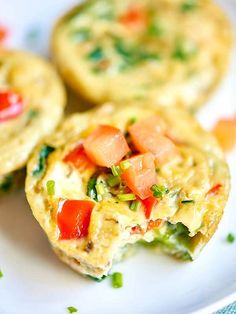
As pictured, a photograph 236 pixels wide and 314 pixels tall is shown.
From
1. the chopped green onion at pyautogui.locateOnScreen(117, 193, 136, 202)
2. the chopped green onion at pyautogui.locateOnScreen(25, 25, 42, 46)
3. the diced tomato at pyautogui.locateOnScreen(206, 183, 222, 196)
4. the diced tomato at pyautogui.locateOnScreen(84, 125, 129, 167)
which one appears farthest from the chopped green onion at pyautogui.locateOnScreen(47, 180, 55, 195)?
the chopped green onion at pyautogui.locateOnScreen(25, 25, 42, 46)

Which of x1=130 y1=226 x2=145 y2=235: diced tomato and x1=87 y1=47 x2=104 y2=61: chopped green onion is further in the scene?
x1=87 y1=47 x2=104 y2=61: chopped green onion

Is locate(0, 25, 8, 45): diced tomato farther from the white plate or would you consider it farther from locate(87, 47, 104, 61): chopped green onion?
the white plate

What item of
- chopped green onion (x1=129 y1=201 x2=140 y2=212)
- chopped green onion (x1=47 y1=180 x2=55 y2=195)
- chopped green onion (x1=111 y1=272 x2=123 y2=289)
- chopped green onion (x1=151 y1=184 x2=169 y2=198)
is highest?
chopped green onion (x1=47 y1=180 x2=55 y2=195)

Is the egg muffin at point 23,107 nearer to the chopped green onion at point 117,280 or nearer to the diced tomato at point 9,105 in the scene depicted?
the diced tomato at point 9,105

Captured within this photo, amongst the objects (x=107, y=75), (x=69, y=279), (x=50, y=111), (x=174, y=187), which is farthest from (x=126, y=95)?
(x=69, y=279)

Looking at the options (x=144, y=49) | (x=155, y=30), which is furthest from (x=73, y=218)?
(x=155, y=30)

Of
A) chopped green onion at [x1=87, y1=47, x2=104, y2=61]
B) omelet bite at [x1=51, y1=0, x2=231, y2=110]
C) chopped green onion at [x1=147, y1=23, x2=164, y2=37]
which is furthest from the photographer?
chopped green onion at [x1=147, y1=23, x2=164, y2=37]

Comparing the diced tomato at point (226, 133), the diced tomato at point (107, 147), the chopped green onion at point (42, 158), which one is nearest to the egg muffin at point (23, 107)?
the chopped green onion at point (42, 158)
